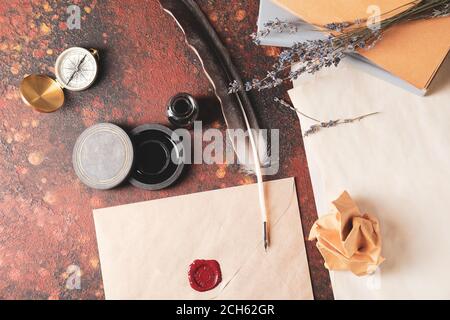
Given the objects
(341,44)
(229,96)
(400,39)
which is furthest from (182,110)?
(400,39)

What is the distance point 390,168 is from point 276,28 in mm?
349

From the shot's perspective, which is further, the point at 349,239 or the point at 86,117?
the point at 86,117

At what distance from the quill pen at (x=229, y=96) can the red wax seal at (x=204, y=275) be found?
11 cm

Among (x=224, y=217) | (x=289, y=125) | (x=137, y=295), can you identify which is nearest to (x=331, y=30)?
(x=289, y=125)

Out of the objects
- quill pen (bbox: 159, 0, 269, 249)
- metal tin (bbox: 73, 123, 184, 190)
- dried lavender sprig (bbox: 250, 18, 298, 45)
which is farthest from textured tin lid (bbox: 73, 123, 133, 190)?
dried lavender sprig (bbox: 250, 18, 298, 45)

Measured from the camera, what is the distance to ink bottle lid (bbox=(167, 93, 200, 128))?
2.94ft

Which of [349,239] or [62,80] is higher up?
[62,80]

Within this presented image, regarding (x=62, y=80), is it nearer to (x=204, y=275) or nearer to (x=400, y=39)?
(x=204, y=275)

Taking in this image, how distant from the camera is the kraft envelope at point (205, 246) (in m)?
0.90

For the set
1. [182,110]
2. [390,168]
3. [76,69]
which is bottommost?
[390,168]

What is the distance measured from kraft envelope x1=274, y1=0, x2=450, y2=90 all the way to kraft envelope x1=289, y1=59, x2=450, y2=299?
0.26ft

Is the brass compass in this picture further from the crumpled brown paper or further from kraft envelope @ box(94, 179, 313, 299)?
the crumpled brown paper

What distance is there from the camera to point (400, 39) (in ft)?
2.78

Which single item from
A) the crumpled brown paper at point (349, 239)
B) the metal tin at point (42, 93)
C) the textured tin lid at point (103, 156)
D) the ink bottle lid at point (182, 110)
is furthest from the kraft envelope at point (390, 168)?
the metal tin at point (42, 93)
